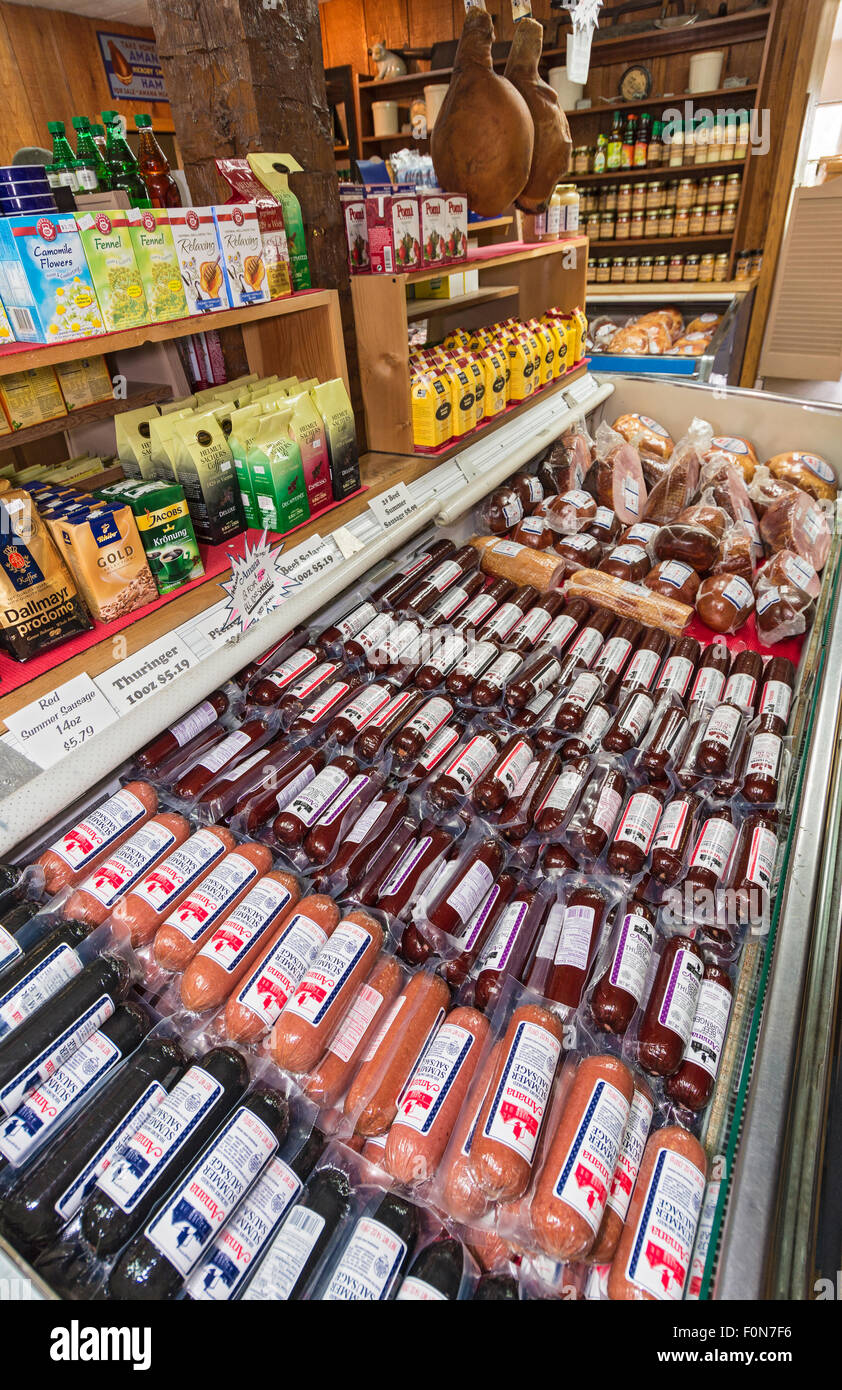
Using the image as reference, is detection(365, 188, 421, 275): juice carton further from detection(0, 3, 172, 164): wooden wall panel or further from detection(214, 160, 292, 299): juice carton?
detection(0, 3, 172, 164): wooden wall panel

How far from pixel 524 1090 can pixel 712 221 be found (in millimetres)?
6538

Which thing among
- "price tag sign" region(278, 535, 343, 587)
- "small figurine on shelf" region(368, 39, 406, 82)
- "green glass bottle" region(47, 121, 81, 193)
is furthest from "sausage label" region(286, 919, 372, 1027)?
"small figurine on shelf" region(368, 39, 406, 82)

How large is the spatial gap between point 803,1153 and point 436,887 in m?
0.70

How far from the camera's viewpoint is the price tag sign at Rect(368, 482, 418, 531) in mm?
2025

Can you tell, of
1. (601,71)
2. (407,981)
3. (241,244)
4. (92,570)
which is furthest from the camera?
(601,71)

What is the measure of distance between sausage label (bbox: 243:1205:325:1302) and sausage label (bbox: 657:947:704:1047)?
0.61 metres

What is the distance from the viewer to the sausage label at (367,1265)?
92 cm

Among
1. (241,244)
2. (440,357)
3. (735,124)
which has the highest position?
(735,124)

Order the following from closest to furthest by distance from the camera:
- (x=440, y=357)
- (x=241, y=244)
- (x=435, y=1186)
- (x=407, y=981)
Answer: (x=435, y=1186) < (x=407, y=981) < (x=241, y=244) < (x=440, y=357)

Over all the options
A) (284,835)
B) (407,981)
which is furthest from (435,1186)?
(284,835)

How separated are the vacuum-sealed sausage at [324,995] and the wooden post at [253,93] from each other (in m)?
1.87
